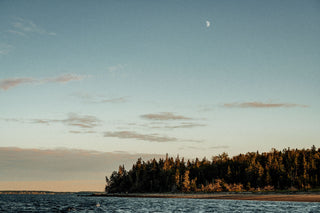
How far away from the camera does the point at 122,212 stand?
83688 millimetres

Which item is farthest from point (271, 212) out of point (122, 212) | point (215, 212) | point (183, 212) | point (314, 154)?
point (314, 154)

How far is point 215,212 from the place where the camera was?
78.1 m

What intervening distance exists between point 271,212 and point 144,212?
94.8ft

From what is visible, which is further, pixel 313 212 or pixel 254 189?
pixel 254 189

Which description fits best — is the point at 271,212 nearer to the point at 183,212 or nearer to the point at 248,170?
the point at 183,212

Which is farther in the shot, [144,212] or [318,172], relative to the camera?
[318,172]

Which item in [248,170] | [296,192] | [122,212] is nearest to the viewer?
[122,212]

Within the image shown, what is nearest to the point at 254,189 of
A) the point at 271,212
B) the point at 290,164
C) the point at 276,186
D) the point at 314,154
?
the point at 276,186

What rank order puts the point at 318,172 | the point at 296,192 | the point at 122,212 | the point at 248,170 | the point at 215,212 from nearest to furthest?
the point at 215,212, the point at 122,212, the point at 296,192, the point at 318,172, the point at 248,170

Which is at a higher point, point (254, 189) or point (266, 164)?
point (266, 164)

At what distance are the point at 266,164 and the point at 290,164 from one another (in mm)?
13339

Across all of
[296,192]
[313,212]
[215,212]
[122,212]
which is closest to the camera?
[313,212]

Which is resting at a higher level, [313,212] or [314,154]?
[314,154]

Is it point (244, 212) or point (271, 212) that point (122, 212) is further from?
point (271, 212)
